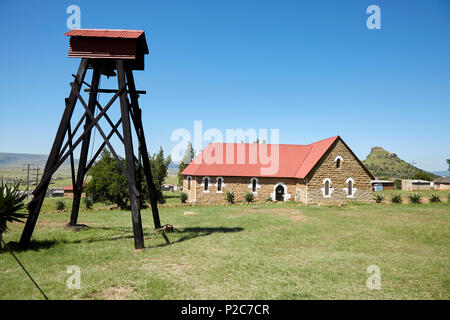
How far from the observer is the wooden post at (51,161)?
29.3 feet

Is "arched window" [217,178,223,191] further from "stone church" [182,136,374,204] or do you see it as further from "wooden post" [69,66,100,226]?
"wooden post" [69,66,100,226]

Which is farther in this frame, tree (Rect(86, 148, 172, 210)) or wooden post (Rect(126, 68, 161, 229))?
tree (Rect(86, 148, 172, 210))

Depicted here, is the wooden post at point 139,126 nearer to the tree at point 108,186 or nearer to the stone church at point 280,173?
the tree at point 108,186

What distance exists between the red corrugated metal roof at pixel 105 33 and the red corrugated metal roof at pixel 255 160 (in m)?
18.9

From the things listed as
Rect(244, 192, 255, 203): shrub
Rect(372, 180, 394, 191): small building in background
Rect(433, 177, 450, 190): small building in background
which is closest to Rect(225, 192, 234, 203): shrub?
Rect(244, 192, 255, 203): shrub

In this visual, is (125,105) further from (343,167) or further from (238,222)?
(343,167)

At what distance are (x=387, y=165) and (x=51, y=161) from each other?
452ft

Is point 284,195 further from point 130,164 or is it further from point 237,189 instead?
point 130,164

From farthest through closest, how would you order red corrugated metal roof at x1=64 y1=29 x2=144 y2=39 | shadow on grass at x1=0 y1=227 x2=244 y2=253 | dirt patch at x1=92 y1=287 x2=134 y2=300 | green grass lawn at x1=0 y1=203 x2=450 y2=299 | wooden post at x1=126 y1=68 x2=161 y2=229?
1. wooden post at x1=126 y1=68 x2=161 y2=229
2. red corrugated metal roof at x1=64 y1=29 x2=144 y2=39
3. shadow on grass at x1=0 y1=227 x2=244 y2=253
4. green grass lawn at x1=0 y1=203 x2=450 y2=299
5. dirt patch at x1=92 y1=287 x2=134 y2=300

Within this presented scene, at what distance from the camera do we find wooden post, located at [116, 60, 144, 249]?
9297 mm

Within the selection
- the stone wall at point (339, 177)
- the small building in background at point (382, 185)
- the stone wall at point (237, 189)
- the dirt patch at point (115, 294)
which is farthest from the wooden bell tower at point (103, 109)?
the small building in background at point (382, 185)

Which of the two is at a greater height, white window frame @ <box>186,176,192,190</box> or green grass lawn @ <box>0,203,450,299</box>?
white window frame @ <box>186,176,192,190</box>

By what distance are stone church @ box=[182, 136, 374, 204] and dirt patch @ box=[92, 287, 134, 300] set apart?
21827 millimetres
